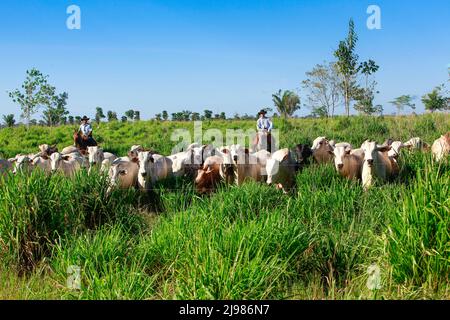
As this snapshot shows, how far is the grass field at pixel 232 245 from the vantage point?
4066 millimetres

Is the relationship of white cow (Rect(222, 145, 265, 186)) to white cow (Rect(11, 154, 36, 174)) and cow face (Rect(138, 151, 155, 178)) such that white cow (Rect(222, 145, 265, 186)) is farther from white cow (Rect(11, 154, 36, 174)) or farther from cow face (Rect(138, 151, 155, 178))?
white cow (Rect(11, 154, 36, 174))

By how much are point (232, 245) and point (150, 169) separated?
5807 mm

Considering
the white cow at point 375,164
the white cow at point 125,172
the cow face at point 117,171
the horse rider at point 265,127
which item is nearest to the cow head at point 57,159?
the white cow at point 125,172

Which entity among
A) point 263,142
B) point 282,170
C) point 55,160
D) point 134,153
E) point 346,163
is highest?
point 263,142

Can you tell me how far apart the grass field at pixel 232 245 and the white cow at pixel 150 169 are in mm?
2544

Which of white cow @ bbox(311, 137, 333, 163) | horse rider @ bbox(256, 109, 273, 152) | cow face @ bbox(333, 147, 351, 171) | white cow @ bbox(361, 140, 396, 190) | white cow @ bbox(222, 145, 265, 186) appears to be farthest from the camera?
horse rider @ bbox(256, 109, 273, 152)

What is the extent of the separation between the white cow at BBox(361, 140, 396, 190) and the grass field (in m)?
2.24

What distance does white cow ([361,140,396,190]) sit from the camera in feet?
30.0

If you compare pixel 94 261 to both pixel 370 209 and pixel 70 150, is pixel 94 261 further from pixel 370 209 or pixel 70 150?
pixel 70 150

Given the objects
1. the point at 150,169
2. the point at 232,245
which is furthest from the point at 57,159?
the point at 232,245

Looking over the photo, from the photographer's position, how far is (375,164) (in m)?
9.38

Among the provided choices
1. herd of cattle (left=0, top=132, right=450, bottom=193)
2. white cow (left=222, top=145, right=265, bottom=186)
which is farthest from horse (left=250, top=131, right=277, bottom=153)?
white cow (left=222, top=145, right=265, bottom=186)

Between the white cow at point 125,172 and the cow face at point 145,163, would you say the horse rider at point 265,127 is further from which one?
the white cow at point 125,172

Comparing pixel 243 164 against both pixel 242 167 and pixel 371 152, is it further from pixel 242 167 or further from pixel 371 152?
pixel 371 152
